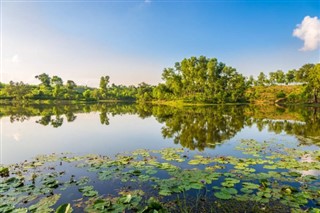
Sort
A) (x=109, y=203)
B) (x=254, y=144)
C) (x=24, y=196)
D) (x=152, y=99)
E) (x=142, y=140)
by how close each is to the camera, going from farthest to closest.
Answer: (x=152, y=99) → (x=142, y=140) → (x=254, y=144) → (x=24, y=196) → (x=109, y=203)

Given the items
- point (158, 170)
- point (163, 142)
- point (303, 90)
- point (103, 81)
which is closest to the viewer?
point (158, 170)

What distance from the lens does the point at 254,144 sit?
42.1ft

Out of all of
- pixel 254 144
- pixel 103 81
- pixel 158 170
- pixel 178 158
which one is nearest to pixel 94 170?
pixel 158 170

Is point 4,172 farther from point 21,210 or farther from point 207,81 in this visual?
point 207,81

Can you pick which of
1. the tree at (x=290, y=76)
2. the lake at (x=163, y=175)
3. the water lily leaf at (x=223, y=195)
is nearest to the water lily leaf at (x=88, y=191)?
the lake at (x=163, y=175)

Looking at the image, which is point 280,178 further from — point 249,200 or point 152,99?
point 152,99

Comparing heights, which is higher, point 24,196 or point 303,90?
point 303,90

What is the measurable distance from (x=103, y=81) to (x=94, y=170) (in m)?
101

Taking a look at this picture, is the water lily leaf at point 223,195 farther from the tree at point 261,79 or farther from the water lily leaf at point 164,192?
the tree at point 261,79

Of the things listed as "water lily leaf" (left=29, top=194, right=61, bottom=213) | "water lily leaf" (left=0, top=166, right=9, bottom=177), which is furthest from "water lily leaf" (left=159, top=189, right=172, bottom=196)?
"water lily leaf" (left=0, top=166, right=9, bottom=177)

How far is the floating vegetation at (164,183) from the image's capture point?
544 centimetres

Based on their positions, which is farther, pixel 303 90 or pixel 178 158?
pixel 303 90

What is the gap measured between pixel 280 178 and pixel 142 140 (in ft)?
30.7

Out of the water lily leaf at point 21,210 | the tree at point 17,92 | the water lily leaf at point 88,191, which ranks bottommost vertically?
the water lily leaf at point 88,191
